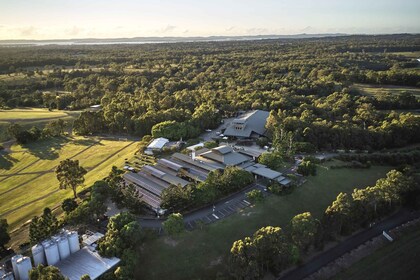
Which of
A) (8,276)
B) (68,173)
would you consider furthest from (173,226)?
(68,173)

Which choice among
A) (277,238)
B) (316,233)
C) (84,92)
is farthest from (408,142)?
(84,92)

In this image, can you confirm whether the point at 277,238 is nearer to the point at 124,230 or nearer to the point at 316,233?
the point at 316,233

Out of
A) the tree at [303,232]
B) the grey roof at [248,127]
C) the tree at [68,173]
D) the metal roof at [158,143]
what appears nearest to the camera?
the tree at [303,232]

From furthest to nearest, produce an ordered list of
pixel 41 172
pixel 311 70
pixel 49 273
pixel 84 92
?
pixel 311 70, pixel 84 92, pixel 41 172, pixel 49 273

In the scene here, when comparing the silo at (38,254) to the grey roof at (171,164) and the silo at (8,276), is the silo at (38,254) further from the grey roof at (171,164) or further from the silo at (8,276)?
the grey roof at (171,164)

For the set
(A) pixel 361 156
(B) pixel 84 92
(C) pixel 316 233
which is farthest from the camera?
(B) pixel 84 92

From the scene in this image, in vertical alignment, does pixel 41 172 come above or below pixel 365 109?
below

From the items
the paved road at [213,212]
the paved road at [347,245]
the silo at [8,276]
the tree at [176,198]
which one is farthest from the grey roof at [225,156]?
the silo at [8,276]
